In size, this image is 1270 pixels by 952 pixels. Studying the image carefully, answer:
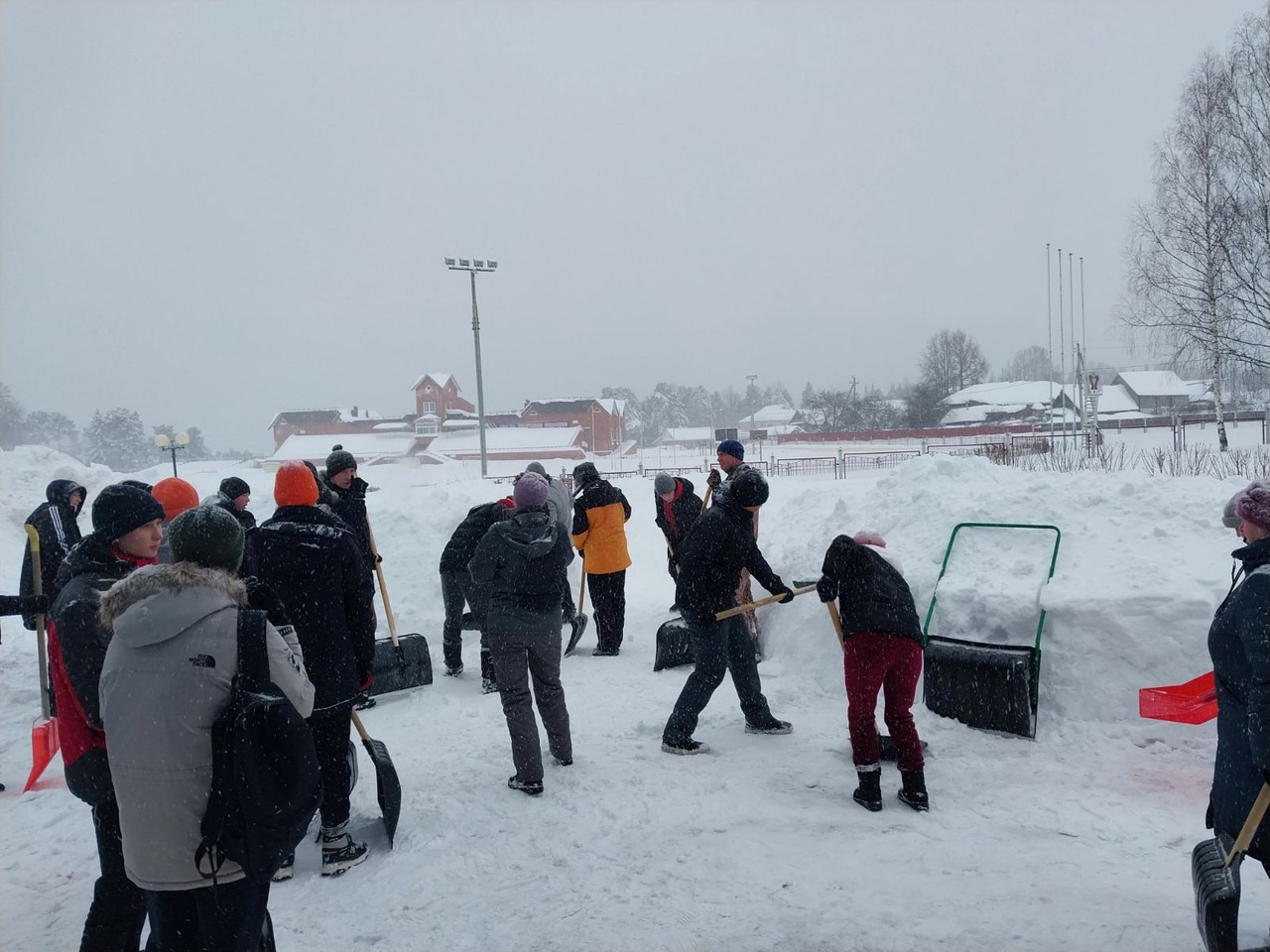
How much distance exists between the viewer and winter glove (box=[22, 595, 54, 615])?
3.78m

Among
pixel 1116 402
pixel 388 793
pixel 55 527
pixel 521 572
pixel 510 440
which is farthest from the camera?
pixel 1116 402

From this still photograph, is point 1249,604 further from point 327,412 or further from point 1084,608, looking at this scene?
point 327,412

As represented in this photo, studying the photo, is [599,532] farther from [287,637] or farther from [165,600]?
[165,600]

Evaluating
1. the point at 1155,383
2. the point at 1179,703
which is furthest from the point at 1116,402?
the point at 1179,703

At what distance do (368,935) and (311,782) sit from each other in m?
1.49

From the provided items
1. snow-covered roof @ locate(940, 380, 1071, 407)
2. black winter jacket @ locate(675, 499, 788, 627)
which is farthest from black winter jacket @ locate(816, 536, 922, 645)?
snow-covered roof @ locate(940, 380, 1071, 407)

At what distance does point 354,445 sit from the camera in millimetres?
56719

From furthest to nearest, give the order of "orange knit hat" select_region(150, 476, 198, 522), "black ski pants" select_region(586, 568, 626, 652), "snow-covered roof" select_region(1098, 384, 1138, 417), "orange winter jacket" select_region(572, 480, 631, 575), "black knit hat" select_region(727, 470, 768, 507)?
"snow-covered roof" select_region(1098, 384, 1138, 417) < "black ski pants" select_region(586, 568, 626, 652) < "orange winter jacket" select_region(572, 480, 631, 575) < "black knit hat" select_region(727, 470, 768, 507) < "orange knit hat" select_region(150, 476, 198, 522)

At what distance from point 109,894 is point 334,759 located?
1.15 metres

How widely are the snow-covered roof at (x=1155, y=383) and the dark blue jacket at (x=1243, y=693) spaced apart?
255 feet

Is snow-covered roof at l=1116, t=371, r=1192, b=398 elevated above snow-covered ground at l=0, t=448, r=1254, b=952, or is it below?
above

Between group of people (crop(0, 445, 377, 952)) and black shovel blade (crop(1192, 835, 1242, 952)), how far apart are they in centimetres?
314

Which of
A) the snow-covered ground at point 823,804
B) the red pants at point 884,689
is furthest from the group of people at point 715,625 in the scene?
the snow-covered ground at point 823,804

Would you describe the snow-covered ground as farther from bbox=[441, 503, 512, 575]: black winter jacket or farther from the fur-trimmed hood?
the fur-trimmed hood
